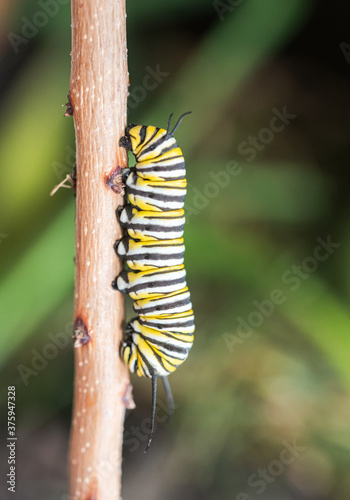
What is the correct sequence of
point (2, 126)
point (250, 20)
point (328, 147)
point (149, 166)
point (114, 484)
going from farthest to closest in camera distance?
point (328, 147)
point (2, 126)
point (250, 20)
point (114, 484)
point (149, 166)

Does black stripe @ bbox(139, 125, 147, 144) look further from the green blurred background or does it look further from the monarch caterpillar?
the green blurred background

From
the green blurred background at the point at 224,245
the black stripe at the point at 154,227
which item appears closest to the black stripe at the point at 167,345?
the black stripe at the point at 154,227

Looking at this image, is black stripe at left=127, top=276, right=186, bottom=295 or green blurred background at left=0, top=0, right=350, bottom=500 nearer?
black stripe at left=127, top=276, right=186, bottom=295

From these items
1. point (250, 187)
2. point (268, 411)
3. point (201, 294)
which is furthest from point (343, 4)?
point (268, 411)

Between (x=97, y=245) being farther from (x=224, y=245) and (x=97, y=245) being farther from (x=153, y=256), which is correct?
(x=224, y=245)

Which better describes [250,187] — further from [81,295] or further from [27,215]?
[81,295]

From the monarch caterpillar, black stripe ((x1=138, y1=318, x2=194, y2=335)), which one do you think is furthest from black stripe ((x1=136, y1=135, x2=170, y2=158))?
black stripe ((x1=138, y1=318, x2=194, y2=335))
